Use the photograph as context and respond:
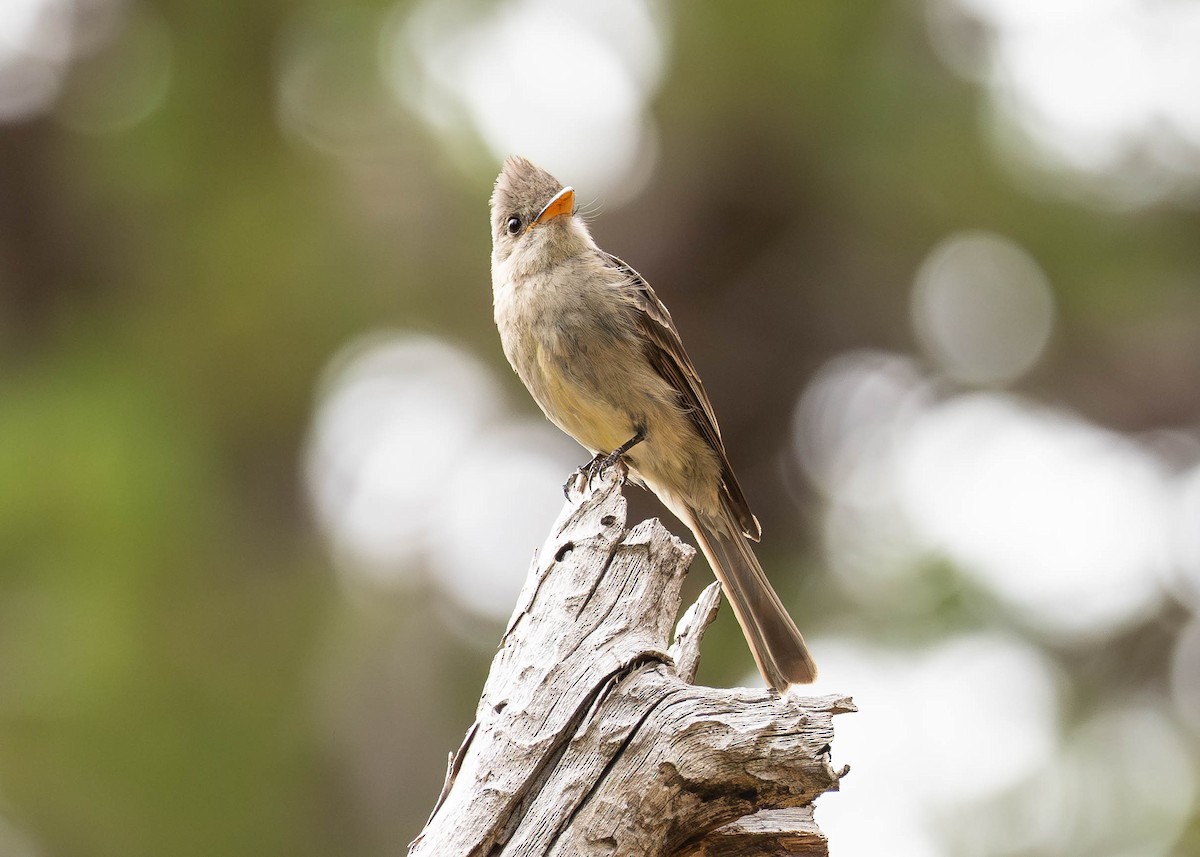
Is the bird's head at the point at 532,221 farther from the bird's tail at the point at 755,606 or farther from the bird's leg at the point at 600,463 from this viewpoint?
the bird's tail at the point at 755,606

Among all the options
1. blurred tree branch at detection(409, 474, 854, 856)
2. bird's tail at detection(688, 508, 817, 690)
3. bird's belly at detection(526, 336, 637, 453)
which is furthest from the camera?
bird's belly at detection(526, 336, 637, 453)

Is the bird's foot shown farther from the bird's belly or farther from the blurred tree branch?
the blurred tree branch

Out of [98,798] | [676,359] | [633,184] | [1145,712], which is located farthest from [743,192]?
→ [98,798]

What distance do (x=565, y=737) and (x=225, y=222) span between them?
3.76 m

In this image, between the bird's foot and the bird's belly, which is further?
the bird's belly

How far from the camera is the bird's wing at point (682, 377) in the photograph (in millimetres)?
4773

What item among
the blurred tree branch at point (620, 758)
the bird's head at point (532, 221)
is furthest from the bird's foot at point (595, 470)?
the blurred tree branch at point (620, 758)

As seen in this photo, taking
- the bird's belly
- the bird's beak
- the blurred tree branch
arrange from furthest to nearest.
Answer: the bird's beak → the bird's belly → the blurred tree branch

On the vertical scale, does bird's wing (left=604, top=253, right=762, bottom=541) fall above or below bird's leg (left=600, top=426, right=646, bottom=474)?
above

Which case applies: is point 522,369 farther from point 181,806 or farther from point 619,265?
point 181,806

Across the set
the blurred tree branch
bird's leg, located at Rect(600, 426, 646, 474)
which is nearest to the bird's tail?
bird's leg, located at Rect(600, 426, 646, 474)

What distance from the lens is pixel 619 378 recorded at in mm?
4570

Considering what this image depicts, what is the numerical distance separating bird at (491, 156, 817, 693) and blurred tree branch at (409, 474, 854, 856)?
143cm

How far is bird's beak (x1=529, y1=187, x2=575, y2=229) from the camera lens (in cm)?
476
